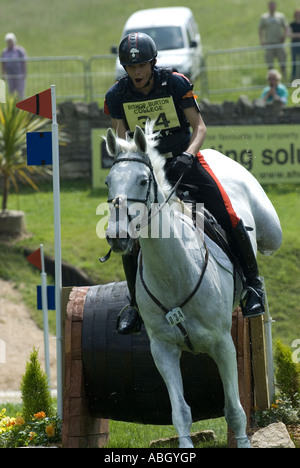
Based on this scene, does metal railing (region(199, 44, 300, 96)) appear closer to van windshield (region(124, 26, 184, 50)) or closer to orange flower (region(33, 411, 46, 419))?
van windshield (region(124, 26, 184, 50))

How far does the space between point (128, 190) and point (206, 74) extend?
1580 centimetres

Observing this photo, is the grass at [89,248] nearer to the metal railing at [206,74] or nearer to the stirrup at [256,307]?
the metal railing at [206,74]

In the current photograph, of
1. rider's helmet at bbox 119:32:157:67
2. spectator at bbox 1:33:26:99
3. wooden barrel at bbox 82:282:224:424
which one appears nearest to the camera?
rider's helmet at bbox 119:32:157:67

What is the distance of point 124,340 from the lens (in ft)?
25.2

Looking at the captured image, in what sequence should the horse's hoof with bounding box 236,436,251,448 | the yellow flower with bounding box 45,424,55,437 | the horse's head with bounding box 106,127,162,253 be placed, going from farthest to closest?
the yellow flower with bounding box 45,424,55,437 → the horse's hoof with bounding box 236,436,251,448 → the horse's head with bounding box 106,127,162,253

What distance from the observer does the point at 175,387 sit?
6.38m

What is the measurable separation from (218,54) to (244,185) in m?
13.9

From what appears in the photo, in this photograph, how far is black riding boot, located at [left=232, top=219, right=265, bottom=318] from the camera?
710 cm

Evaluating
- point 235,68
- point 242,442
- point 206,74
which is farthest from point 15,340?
point 235,68

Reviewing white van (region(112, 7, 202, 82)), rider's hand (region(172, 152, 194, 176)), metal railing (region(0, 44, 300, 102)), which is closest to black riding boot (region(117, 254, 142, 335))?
rider's hand (region(172, 152, 194, 176))

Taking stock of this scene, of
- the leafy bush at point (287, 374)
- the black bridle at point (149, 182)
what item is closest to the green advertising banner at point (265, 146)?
the leafy bush at point (287, 374)

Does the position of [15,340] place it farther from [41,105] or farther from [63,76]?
[63,76]

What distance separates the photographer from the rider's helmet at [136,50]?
21.5 feet
